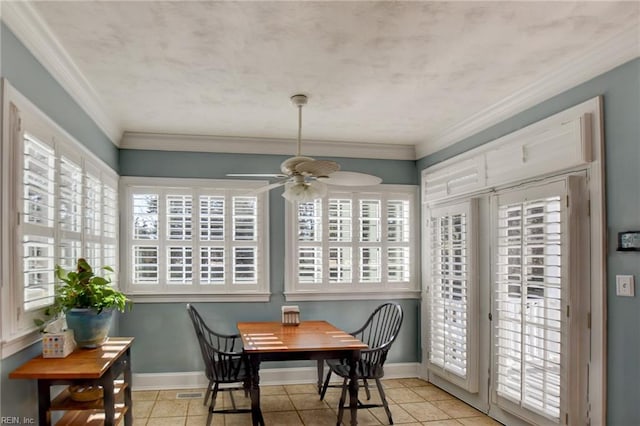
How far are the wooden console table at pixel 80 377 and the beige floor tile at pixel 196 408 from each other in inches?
46.3

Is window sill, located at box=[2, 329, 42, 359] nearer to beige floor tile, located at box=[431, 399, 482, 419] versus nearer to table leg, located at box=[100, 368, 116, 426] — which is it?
table leg, located at box=[100, 368, 116, 426]

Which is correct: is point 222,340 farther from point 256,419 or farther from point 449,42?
point 449,42

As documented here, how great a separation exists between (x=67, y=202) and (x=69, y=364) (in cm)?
111

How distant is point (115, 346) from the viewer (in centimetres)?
320

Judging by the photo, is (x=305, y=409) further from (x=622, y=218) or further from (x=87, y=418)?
(x=622, y=218)

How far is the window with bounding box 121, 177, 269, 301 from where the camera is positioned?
16.9 feet

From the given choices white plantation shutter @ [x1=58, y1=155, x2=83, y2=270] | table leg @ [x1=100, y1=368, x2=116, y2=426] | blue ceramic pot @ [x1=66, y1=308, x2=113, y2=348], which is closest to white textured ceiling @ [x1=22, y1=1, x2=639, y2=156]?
white plantation shutter @ [x1=58, y1=155, x2=83, y2=270]

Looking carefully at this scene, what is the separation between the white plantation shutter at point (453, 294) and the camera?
14.6 ft

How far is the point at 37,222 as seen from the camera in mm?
2799

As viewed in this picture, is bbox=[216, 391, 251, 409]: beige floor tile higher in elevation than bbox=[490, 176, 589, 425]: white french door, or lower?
lower

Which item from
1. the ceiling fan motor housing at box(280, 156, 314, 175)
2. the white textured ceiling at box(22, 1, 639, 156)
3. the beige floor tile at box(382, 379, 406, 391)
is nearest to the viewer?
the white textured ceiling at box(22, 1, 639, 156)

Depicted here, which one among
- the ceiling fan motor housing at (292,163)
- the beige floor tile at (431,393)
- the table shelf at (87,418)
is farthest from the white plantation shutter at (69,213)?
the beige floor tile at (431,393)

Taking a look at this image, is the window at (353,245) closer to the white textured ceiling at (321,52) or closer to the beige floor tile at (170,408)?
the white textured ceiling at (321,52)

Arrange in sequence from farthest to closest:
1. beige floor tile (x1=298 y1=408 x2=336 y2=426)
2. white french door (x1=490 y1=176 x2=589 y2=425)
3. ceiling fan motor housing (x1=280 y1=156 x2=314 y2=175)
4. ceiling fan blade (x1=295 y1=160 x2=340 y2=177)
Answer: beige floor tile (x1=298 y1=408 x2=336 y2=426), ceiling fan motor housing (x1=280 y1=156 x2=314 y2=175), ceiling fan blade (x1=295 y1=160 x2=340 y2=177), white french door (x1=490 y1=176 x2=589 y2=425)
